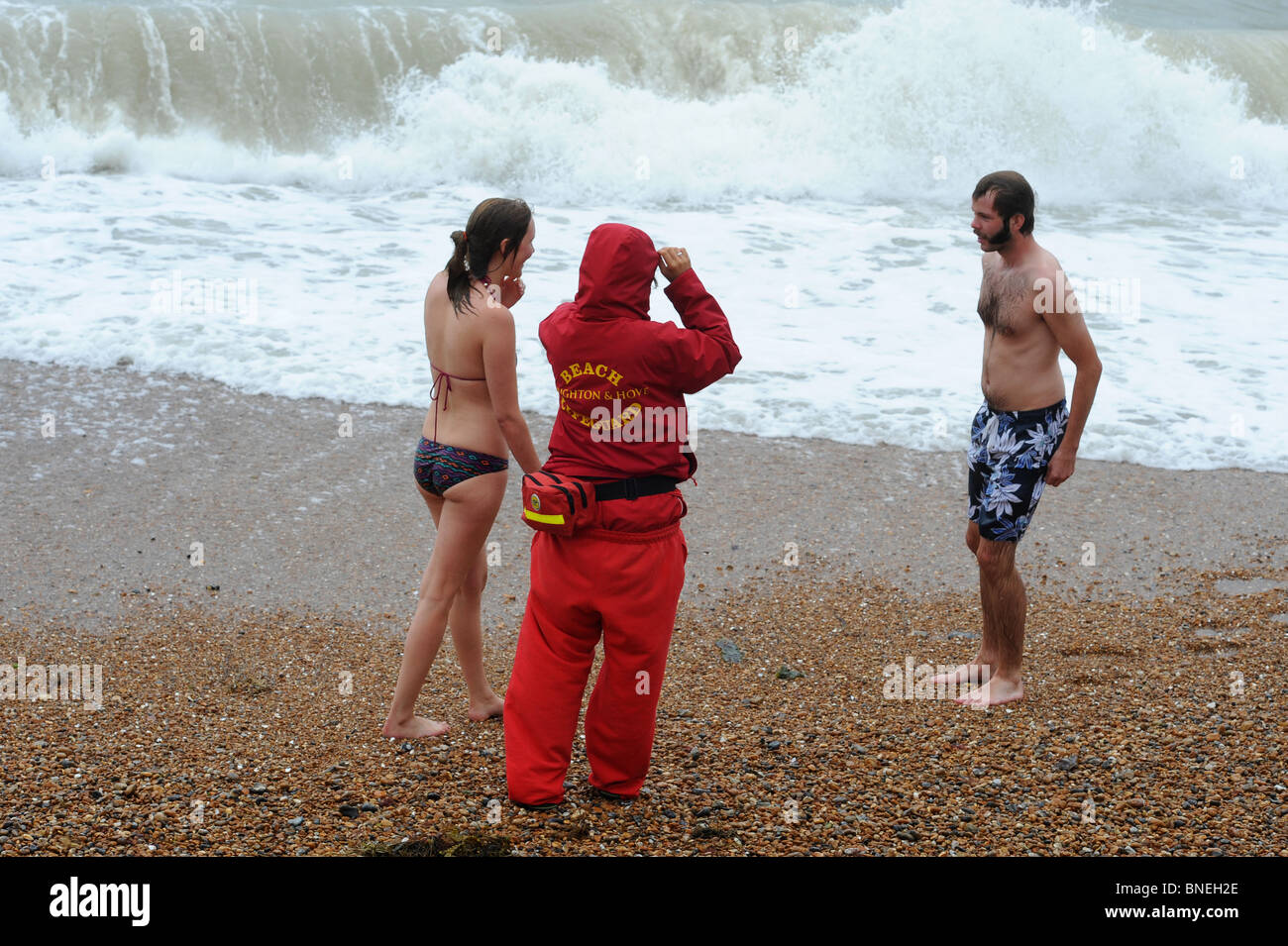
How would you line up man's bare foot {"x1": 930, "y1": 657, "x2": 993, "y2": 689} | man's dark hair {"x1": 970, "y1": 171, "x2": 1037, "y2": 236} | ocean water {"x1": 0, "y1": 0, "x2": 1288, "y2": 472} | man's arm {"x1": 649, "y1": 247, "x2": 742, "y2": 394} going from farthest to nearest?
ocean water {"x1": 0, "y1": 0, "x2": 1288, "y2": 472}, man's bare foot {"x1": 930, "y1": 657, "x2": 993, "y2": 689}, man's dark hair {"x1": 970, "y1": 171, "x2": 1037, "y2": 236}, man's arm {"x1": 649, "y1": 247, "x2": 742, "y2": 394}

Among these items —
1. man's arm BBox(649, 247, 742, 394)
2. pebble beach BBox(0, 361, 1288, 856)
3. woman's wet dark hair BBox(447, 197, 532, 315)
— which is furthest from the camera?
woman's wet dark hair BBox(447, 197, 532, 315)

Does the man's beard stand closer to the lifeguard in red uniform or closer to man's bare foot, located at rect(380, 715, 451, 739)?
the lifeguard in red uniform

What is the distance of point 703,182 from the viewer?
1414 centimetres

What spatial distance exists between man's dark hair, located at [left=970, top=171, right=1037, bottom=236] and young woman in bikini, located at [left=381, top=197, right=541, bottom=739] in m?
1.65

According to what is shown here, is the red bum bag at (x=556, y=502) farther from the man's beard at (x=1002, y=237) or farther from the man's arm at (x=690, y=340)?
the man's beard at (x=1002, y=237)

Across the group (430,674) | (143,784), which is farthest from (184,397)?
(143,784)

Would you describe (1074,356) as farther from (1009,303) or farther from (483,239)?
(483,239)

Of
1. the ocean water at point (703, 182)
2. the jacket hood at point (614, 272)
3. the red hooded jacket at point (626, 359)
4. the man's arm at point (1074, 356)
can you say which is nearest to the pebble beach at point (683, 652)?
the ocean water at point (703, 182)

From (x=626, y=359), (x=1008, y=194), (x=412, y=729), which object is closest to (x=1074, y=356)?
(x=1008, y=194)

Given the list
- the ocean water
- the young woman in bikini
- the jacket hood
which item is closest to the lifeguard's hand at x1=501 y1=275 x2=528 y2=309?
the young woman in bikini

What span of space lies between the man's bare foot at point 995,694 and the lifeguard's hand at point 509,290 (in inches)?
86.3

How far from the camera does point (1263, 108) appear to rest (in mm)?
17969

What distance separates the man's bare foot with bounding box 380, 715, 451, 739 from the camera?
389cm
